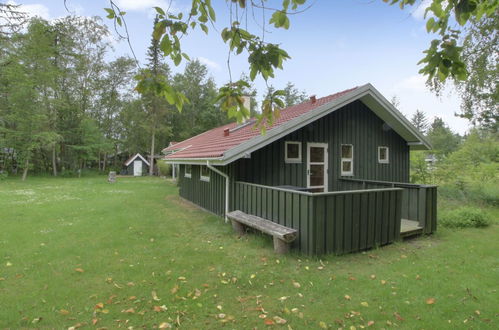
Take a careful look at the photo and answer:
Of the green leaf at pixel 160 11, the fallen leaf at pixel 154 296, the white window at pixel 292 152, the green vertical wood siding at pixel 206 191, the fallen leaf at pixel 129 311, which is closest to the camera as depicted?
the green leaf at pixel 160 11

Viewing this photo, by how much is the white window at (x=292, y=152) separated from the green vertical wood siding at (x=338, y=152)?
11 centimetres

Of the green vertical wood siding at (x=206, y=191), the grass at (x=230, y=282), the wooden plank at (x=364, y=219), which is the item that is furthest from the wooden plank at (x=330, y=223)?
the green vertical wood siding at (x=206, y=191)

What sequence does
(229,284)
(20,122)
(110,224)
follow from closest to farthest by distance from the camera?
(229,284), (110,224), (20,122)

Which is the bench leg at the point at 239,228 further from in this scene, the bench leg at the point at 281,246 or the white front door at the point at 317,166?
the white front door at the point at 317,166

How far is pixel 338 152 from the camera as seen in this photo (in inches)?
328

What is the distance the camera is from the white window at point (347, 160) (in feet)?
27.8

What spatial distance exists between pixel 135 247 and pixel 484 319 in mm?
5309

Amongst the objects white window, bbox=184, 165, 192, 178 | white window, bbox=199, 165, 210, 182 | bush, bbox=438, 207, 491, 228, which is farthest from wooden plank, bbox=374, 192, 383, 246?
white window, bbox=184, 165, 192, 178

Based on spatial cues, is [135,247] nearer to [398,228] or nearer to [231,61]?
[231,61]

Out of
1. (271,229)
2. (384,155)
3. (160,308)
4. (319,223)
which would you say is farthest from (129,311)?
(384,155)

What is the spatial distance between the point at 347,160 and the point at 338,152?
18.7 inches

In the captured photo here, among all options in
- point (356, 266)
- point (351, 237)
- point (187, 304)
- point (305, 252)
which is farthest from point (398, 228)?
point (187, 304)

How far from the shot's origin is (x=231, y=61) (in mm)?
2346

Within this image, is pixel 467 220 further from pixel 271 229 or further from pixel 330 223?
pixel 271 229
